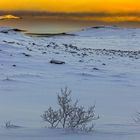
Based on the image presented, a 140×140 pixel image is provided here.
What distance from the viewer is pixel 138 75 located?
1315cm

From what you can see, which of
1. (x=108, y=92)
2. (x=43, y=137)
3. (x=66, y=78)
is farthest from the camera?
(x=66, y=78)

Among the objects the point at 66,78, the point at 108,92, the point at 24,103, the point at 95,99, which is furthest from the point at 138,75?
the point at 24,103

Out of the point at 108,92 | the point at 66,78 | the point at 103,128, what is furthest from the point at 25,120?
the point at 66,78

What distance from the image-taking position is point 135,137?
4.73 meters

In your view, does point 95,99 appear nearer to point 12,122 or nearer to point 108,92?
point 108,92

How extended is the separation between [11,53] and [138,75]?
510 cm

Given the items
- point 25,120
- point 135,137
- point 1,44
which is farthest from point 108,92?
point 1,44

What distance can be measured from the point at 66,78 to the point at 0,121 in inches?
221

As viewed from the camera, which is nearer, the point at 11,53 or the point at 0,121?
the point at 0,121

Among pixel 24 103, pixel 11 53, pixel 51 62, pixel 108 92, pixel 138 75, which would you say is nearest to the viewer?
pixel 24 103

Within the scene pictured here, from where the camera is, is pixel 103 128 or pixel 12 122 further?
pixel 12 122

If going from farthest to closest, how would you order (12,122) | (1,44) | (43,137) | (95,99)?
(1,44), (95,99), (12,122), (43,137)

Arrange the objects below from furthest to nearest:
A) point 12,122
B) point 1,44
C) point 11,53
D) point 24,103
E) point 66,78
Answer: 1. point 1,44
2. point 11,53
3. point 66,78
4. point 24,103
5. point 12,122

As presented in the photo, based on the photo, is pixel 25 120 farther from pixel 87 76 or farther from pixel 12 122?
pixel 87 76
